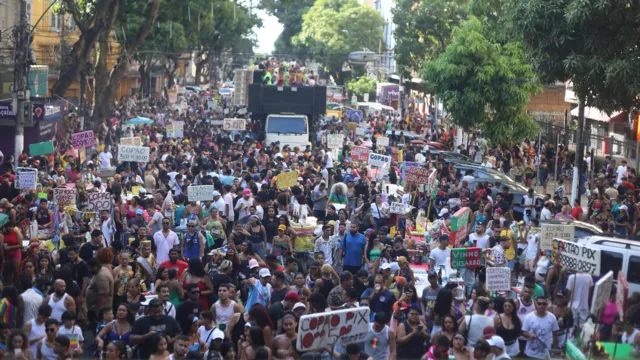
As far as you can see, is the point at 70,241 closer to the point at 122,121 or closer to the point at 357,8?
the point at 122,121

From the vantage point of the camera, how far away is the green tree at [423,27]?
52.5 m

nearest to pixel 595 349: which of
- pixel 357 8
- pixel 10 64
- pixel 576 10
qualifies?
Result: pixel 576 10

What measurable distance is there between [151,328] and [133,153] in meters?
13.3

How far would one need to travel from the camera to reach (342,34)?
94250 millimetres

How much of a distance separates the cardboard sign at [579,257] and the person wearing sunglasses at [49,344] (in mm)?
6322

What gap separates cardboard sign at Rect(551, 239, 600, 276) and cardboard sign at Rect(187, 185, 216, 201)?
686cm

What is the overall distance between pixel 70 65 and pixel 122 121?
37.2 ft

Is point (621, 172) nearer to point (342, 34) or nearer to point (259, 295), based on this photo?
point (259, 295)

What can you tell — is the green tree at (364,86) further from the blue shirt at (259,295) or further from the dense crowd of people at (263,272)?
the blue shirt at (259,295)

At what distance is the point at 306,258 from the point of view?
636 inches

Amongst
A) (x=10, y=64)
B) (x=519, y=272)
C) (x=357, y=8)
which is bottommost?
(x=519, y=272)

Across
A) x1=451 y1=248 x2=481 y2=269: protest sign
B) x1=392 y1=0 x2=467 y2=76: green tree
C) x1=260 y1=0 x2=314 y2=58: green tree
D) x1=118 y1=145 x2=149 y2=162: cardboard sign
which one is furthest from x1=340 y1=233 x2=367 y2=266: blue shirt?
x1=260 y1=0 x2=314 y2=58: green tree

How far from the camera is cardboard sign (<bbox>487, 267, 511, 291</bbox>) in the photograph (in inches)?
507

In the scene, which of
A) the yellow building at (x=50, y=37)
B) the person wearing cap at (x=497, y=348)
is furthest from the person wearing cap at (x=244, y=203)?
the yellow building at (x=50, y=37)
